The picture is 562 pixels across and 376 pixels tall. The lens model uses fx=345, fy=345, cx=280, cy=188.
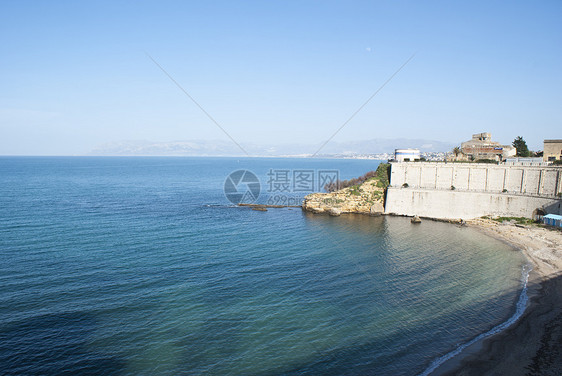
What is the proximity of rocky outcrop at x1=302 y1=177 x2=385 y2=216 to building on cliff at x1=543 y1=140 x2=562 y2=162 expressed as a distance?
30394 mm

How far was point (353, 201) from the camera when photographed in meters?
70.6

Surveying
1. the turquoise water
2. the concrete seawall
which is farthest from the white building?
the turquoise water

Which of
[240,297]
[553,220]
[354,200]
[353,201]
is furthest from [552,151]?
[240,297]

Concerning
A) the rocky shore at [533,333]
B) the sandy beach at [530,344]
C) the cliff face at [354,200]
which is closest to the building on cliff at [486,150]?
the cliff face at [354,200]

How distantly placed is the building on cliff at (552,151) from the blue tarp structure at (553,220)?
1915 centimetres

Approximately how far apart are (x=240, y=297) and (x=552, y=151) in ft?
219

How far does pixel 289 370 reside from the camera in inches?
824

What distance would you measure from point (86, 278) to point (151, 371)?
15.7 metres

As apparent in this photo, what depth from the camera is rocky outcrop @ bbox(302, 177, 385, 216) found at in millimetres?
68875

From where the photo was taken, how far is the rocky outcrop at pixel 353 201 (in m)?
68.9

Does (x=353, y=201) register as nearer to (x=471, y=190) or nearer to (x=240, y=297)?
(x=471, y=190)

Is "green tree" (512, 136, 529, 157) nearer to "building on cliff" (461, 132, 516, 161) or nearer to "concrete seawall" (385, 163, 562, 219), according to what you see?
"building on cliff" (461, 132, 516, 161)

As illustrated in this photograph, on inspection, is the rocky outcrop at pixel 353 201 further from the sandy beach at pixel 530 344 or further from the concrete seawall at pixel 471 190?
the sandy beach at pixel 530 344

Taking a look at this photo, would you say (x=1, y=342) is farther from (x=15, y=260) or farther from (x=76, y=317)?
(x=15, y=260)
